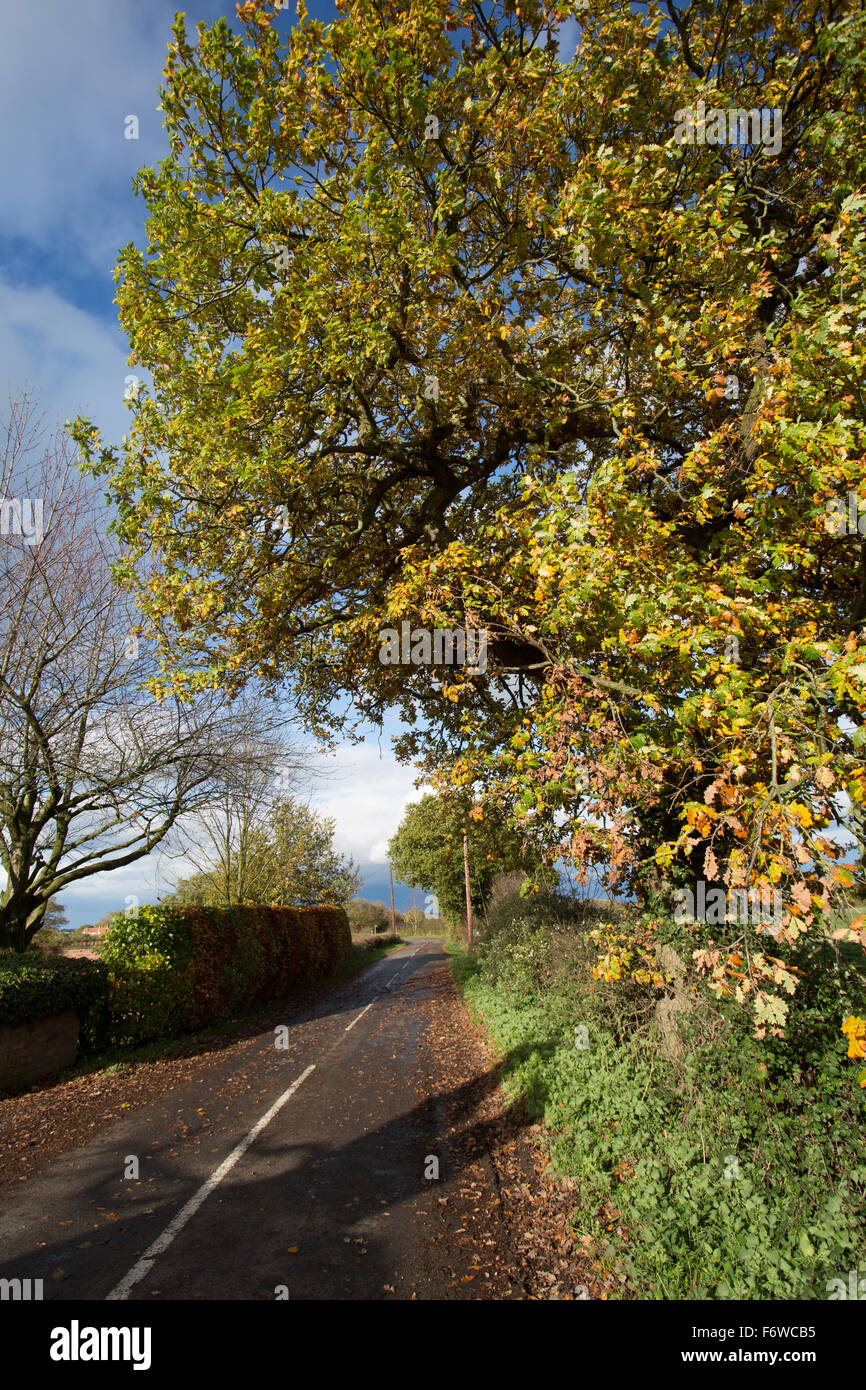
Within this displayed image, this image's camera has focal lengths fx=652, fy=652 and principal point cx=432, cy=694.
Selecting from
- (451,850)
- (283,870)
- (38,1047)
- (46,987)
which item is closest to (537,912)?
(451,850)

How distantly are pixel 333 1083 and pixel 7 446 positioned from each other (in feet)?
38.4

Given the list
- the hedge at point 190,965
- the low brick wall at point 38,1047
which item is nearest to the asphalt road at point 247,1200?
the low brick wall at point 38,1047

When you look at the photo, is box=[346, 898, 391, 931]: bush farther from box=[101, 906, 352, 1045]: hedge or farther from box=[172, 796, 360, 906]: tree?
box=[101, 906, 352, 1045]: hedge

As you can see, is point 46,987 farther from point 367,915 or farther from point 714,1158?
point 367,915

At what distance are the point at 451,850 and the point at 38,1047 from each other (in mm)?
7042

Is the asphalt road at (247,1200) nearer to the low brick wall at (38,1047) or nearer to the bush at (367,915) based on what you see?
the low brick wall at (38,1047)

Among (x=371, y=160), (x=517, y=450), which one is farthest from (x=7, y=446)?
(x=517, y=450)

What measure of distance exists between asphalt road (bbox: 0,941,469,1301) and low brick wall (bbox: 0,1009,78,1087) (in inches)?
88.3

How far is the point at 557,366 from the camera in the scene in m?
8.25

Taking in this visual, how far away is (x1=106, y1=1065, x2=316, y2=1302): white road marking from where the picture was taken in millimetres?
4355

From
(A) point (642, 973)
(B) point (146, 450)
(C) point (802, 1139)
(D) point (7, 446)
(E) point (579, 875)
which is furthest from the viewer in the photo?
(D) point (7, 446)

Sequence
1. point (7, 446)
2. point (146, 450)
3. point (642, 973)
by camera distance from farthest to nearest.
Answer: point (7, 446) → point (146, 450) → point (642, 973)
